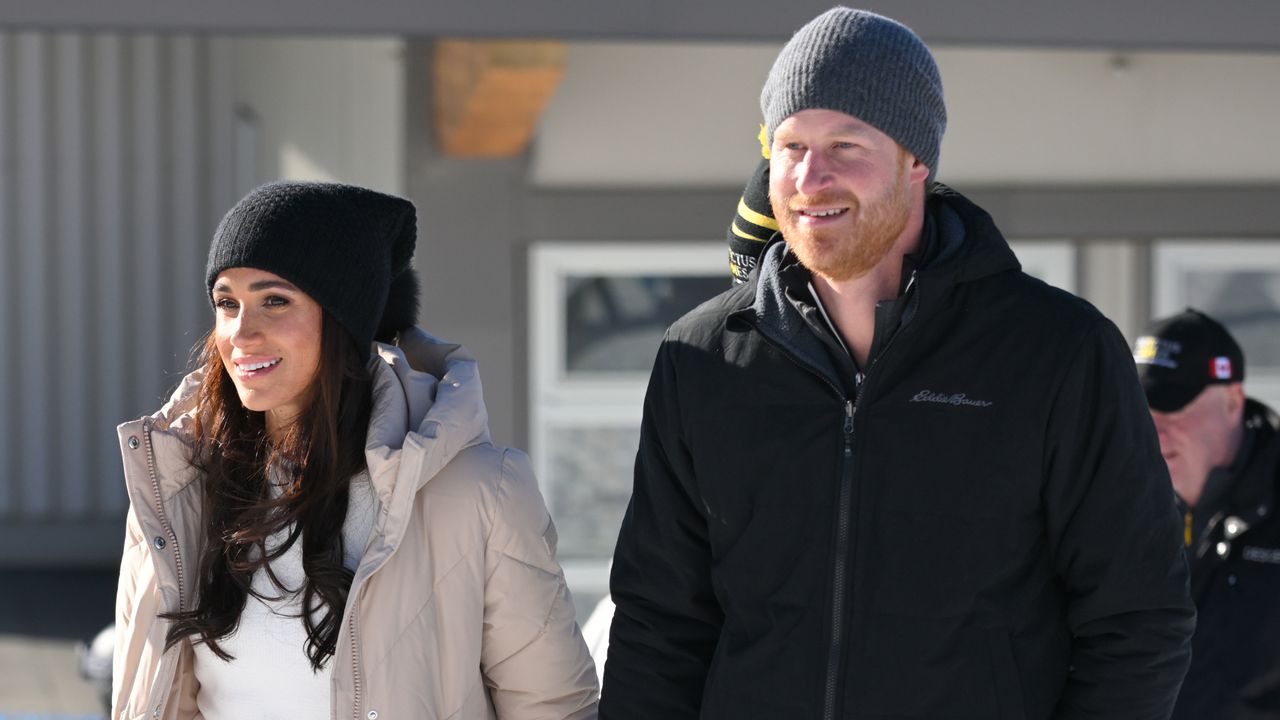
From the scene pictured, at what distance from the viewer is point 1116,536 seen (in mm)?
1867

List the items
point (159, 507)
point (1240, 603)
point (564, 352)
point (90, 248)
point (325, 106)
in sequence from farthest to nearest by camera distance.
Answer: point (90, 248)
point (325, 106)
point (564, 352)
point (1240, 603)
point (159, 507)

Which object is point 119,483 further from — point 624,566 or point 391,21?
point 624,566

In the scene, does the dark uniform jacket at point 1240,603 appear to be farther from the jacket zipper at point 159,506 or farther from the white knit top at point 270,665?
the jacket zipper at point 159,506

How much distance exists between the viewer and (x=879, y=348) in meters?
1.97

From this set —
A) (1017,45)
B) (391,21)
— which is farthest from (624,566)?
(1017,45)

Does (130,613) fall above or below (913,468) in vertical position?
below

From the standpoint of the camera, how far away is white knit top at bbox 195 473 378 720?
227 centimetres

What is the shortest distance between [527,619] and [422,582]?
0.18 meters

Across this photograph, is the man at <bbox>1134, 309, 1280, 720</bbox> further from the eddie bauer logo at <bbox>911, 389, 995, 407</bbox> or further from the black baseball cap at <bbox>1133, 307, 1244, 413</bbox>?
the eddie bauer logo at <bbox>911, 389, 995, 407</bbox>

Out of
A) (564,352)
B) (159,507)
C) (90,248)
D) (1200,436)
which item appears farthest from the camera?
(90,248)

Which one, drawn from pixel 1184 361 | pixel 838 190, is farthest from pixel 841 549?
pixel 1184 361

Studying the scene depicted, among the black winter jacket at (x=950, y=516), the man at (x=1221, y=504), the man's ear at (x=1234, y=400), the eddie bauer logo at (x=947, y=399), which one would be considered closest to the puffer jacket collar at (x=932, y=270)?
the black winter jacket at (x=950, y=516)

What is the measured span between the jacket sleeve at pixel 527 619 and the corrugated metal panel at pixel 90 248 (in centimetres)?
806

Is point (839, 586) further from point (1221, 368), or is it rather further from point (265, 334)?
point (1221, 368)
